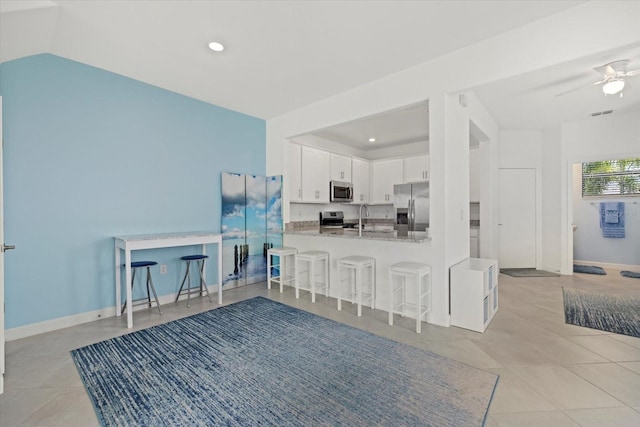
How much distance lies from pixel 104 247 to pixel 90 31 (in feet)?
7.19

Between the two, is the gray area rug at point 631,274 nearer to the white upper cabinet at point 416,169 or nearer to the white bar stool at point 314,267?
the white upper cabinet at point 416,169

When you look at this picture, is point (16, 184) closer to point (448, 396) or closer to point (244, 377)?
point (244, 377)

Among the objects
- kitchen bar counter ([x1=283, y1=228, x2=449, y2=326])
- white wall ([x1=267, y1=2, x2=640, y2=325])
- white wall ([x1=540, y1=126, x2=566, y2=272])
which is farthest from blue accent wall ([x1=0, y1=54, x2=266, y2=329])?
white wall ([x1=540, y1=126, x2=566, y2=272])

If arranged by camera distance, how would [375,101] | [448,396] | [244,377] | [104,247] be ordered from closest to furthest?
[448,396] → [244,377] → [104,247] → [375,101]

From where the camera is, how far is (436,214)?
9.84ft

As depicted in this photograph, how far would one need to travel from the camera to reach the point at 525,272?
17.0ft

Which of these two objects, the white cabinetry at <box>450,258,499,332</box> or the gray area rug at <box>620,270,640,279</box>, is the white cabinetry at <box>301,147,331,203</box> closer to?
the white cabinetry at <box>450,258,499,332</box>

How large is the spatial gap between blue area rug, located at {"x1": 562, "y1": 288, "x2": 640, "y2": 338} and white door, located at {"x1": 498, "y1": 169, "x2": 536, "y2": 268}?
1435 mm

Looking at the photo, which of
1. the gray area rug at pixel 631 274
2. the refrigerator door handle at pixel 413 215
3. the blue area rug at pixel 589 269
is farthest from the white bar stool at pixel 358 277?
the gray area rug at pixel 631 274

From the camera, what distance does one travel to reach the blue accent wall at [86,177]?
2705mm

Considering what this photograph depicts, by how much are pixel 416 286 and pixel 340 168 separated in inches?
138

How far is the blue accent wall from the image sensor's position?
271cm

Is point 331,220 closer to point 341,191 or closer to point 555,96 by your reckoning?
point 341,191

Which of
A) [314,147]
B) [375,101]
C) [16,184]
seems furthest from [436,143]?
[16,184]
